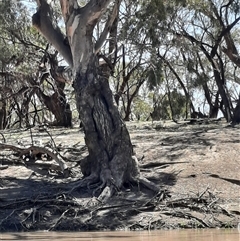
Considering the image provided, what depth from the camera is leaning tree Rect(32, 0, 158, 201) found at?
42.2 feet

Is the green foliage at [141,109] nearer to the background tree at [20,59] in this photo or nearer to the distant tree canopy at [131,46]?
the distant tree canopy at [131,46]

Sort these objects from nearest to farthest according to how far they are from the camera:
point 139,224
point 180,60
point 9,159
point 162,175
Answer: point 139,224, point 162,175, point 9,159, point 180,60

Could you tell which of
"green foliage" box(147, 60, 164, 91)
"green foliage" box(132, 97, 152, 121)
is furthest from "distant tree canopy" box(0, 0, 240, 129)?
"green foliage" box(132, 97, 152, 121)

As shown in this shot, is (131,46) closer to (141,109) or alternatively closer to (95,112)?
(95,112)

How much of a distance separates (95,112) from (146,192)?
194 centimetres

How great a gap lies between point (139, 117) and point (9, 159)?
23745 millimetres

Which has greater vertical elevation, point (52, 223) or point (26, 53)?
point (26, 53)

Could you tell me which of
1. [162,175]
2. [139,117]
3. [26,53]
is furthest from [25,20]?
[139,117]

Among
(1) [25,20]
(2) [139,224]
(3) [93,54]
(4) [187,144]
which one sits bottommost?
(2) [139,224]

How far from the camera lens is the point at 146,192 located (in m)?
12.6

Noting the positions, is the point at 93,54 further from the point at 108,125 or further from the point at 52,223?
the point at 52,223

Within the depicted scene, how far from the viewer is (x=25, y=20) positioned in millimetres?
20422

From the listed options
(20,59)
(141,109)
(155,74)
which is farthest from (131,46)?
(141,109)

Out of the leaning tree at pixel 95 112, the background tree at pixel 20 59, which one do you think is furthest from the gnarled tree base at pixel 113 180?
the background tree at pixel 20 59
